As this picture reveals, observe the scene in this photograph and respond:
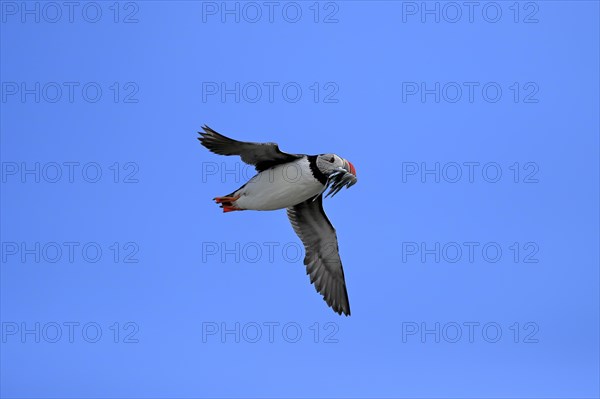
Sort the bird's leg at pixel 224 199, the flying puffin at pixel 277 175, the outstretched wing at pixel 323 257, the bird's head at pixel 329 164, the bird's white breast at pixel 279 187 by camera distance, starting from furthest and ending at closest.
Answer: the outstretched wing at pixel 323 257, the bird's leg at pixel 224 199, the bird's white breast at pixel 279 187, the bird's head at pixel 329 164, the flying puffin at pixel 277 175

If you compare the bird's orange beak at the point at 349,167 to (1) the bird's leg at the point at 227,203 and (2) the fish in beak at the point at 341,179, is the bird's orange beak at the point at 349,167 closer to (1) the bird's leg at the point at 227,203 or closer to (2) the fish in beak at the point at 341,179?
(2) the fish in beak at the point at 341,179

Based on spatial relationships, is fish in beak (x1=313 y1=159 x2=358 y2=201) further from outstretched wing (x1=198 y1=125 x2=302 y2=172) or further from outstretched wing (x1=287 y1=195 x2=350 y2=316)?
outstretched wing (x1=287 y1=195 x2=350 y2=316)

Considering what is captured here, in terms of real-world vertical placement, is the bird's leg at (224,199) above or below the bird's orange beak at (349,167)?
below

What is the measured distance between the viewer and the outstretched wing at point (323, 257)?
56.3 feet

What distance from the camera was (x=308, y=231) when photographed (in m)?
17.3

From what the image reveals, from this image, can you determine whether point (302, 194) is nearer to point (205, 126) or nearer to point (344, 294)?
point (205, 126)

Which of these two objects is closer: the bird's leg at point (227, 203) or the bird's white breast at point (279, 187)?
the bird's white breast at point (279, 187)

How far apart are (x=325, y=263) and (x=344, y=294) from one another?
30.3 inches

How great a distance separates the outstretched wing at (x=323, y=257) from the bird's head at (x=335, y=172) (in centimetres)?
268

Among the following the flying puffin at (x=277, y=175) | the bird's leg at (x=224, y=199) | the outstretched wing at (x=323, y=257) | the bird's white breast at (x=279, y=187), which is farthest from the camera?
the outstretched wing at (x=323, y=257)

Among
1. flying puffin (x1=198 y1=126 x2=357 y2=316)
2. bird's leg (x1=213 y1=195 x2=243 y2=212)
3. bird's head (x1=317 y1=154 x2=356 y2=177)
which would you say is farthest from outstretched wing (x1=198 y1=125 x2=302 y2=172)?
bird's leg (x1=213 y1=195 x2=243 y2=212)

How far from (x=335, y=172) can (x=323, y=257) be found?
3646 mm

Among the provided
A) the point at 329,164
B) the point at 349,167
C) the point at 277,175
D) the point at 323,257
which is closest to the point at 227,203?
the point at 277,175

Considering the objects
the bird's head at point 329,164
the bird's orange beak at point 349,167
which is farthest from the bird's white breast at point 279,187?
the bird's orange beak at point 349,167
